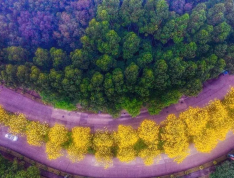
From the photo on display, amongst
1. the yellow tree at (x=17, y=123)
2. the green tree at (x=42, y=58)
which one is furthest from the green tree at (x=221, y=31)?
the yellow tree at (x=17, y=123)

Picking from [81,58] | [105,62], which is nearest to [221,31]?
[105,62]

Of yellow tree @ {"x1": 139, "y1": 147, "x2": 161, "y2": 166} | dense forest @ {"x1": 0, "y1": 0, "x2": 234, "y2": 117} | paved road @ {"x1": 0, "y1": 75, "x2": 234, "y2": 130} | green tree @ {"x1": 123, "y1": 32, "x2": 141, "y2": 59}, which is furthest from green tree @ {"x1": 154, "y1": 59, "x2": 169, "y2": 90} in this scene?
yellow tree @ {"x1": 139, "y1": 147, "x2": 161, "y2": 166}

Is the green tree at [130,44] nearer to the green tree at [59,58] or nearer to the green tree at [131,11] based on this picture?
the green tree at [131,11]

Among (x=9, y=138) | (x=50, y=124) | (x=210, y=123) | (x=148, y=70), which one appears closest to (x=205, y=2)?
(x=148, y=70)

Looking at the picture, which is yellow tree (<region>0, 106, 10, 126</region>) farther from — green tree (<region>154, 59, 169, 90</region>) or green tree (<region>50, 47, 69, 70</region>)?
green tree (<region>154, 59, 169, 90</region>)

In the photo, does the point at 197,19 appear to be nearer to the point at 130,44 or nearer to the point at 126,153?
the point at 130,44

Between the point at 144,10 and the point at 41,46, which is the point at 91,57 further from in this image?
the point at 144,10

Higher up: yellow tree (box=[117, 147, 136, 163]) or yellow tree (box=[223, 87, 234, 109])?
yellow tree (box=[223, 87, 234, 109])
